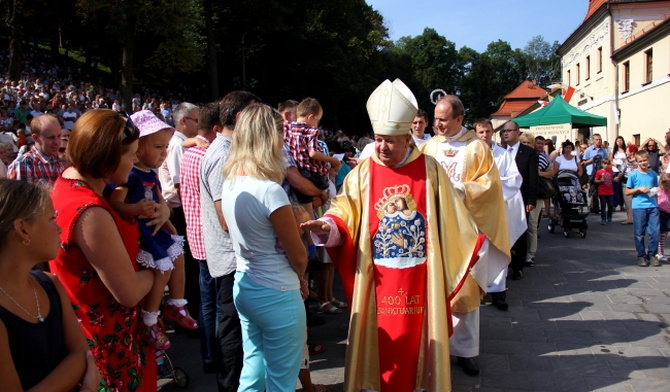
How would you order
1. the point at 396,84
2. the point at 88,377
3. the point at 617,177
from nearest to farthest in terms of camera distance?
the point at 88,377
the point at 396,84
the point at 617,177

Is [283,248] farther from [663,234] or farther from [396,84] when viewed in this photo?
[663,234]

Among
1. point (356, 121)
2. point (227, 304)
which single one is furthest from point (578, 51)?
point (227, 304)

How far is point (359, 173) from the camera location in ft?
12.5

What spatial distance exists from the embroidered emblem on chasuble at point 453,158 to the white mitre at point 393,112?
4.37ft

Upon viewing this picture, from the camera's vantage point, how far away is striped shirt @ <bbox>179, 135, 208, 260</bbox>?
12.6 ft

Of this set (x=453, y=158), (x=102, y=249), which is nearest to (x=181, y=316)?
(x=102, y=249)

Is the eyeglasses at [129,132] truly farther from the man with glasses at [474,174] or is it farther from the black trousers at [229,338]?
the man with glasses at [474,174]

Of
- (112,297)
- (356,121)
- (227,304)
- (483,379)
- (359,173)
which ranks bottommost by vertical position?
(483,379)

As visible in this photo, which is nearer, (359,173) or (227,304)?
(227,304)

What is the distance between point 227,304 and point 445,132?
2620mm

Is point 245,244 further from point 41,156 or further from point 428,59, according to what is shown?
point 428,59

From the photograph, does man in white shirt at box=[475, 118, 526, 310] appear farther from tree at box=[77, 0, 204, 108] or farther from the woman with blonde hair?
tree at box=[77, 0, 204, 108]

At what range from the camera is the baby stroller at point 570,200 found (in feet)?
33.1

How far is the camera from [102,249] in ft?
6.68
